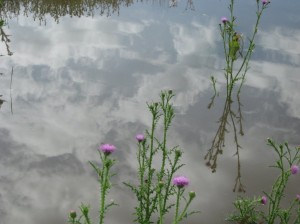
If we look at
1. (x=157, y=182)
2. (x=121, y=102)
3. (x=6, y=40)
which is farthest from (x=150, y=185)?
(x=6, y=40)

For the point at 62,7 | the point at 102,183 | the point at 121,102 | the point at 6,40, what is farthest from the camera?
the point at 62,7

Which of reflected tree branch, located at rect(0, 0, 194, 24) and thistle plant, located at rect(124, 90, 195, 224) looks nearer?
thistle plant, located at rect(124, 90, 195, 224)

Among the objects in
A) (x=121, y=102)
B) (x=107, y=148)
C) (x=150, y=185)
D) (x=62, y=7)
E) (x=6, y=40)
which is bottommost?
(x=150, y=185)

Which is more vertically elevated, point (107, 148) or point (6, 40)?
point (6, 40)

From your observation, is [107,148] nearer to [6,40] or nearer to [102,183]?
[102,183]

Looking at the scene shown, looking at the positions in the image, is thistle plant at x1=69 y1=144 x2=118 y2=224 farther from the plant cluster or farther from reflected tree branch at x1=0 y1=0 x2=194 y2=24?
reflected tree branch at x1=0 y1=0 x2=194 y2=24

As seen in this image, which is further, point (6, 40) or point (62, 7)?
point (62, 7)

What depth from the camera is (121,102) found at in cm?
422

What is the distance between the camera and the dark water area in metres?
2.87

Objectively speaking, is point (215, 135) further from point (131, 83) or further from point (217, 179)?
point (131, 83)

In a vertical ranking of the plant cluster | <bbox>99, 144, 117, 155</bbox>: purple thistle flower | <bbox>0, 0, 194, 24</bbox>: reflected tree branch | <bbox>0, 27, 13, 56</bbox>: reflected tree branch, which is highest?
<bbox>0, 0, 194, 24</bbox>: reflected tree branch

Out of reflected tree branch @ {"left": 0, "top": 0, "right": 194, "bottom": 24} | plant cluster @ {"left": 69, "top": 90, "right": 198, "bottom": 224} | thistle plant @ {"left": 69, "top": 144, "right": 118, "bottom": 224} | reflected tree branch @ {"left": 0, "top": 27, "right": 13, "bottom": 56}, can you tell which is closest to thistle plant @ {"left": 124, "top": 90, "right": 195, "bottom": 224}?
plant cluster @ {"left": 69, "top": 90, "right": 198, "bottom": 224}

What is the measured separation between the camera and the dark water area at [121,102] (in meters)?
2.87

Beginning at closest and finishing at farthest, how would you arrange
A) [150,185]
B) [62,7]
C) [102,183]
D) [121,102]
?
[102,183], [150,185], [121,102], [62,7]
